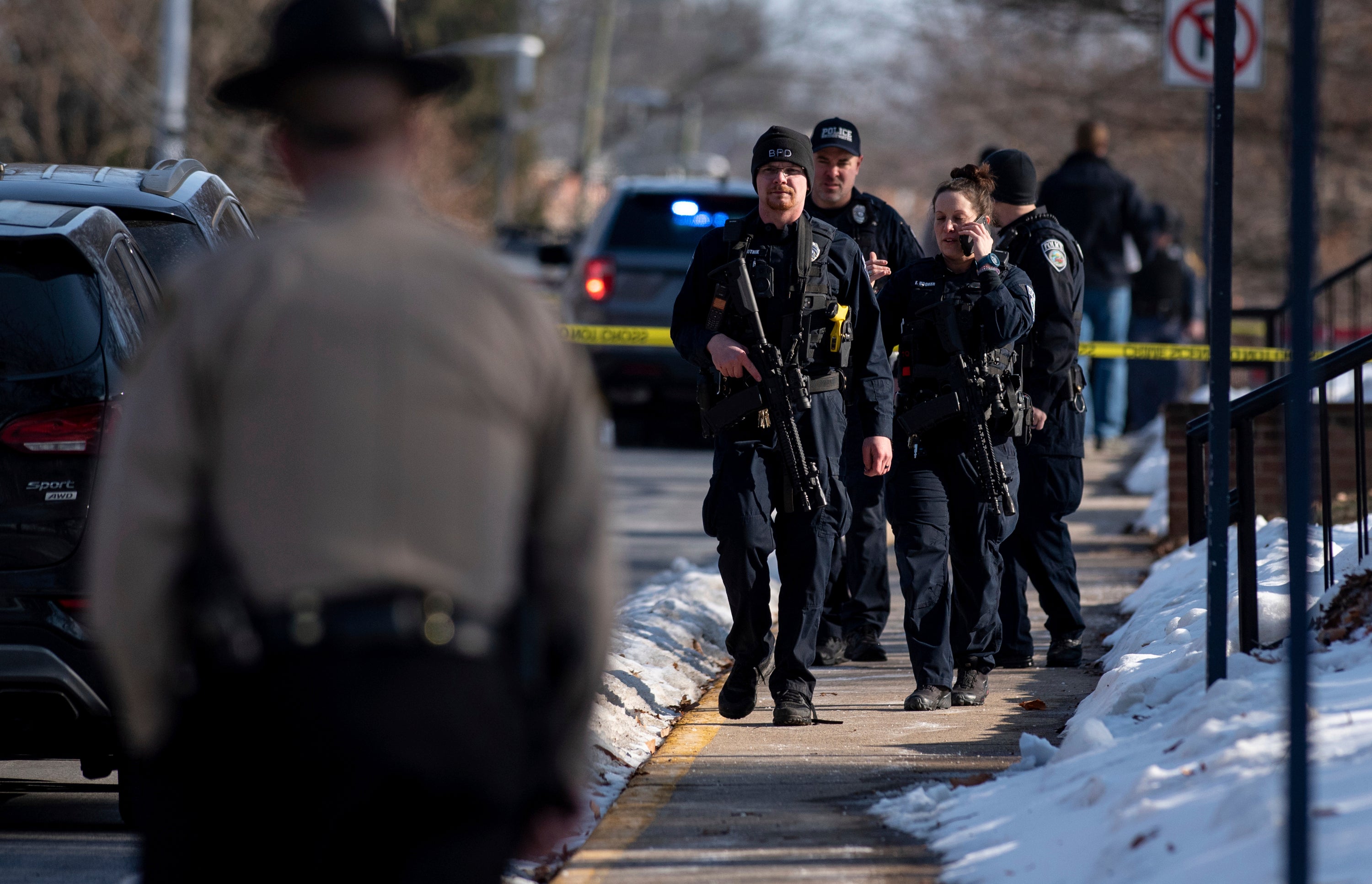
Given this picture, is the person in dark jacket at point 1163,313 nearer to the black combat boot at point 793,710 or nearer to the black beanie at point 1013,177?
the black beanie at point 1013,177

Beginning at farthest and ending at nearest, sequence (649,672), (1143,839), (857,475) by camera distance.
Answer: (857,475) → (649,672) → (1143,839)

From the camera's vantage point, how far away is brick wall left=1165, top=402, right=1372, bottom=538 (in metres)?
10.1

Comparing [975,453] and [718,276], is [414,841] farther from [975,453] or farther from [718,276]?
[975,453]

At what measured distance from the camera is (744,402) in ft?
19.6

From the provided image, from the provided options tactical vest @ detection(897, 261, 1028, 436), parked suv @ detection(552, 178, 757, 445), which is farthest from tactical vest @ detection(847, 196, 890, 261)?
parked suv @ detection(552, 178, 757, 445)

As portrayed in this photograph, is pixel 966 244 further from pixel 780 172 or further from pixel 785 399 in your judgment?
pixel 785 399

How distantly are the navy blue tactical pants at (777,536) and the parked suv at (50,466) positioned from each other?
2.14 metres

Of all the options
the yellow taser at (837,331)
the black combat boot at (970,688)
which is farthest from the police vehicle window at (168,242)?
the black combat boot at (970,688)

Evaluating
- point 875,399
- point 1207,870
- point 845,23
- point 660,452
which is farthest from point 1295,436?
point 845,23

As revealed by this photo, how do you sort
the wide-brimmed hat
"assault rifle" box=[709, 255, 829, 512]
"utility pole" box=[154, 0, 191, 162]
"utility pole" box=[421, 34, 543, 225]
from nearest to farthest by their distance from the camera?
the wide-brimmed hat < "assault rifle" box=[709, 255, 829, 512] < "utility pole" box=[154, 0, 191, 162] < "utility pole" box=[421, 34, 543, 225]

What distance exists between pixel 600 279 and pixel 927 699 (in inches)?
303

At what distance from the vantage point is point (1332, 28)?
2173cm

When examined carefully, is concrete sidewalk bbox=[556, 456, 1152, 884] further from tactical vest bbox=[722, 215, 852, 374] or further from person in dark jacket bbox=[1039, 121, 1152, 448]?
person in dark jacket bbox=[1039, 121, 1152, 448]

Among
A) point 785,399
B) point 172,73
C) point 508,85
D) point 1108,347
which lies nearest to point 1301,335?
point 785,399
